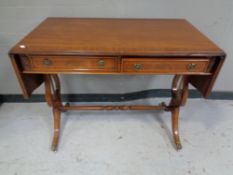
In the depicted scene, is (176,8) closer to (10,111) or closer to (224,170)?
(224,170)

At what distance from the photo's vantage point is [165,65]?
107 cm

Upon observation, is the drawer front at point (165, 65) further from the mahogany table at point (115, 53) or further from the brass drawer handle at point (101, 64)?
the brass drawer handle at point (101, 64)

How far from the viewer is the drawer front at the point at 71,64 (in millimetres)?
1033

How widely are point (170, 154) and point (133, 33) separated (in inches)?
39.4

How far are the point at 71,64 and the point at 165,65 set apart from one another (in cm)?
54

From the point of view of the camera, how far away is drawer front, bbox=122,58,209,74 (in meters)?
1.05

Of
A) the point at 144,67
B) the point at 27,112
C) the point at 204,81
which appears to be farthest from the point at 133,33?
the point at 27,112

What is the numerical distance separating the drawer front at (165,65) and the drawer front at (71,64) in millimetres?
90

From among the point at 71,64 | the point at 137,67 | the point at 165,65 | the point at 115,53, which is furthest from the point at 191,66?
the point at 71,64

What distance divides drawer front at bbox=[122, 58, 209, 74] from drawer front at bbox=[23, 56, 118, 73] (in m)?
0.09

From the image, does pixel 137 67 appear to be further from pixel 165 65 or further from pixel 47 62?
pixel 47 62

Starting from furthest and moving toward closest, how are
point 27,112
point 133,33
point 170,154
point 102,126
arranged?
point 27,112, point 102,126, point 170,154, point 133,33

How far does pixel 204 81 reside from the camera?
1.23m

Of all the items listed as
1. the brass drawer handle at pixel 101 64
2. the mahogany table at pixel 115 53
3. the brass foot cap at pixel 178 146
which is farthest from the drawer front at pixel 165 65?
the brass foot cap at pixel 178 146
